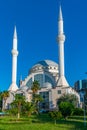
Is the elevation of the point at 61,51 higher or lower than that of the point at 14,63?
higher

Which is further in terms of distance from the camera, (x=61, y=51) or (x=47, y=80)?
(x=47, y=80)

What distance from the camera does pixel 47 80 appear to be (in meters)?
132

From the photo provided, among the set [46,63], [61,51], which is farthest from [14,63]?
[61,51]

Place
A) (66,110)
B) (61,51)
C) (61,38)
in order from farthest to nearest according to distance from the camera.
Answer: (61,38), (61,51), (66,110)

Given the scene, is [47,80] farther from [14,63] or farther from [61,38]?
[61,38]

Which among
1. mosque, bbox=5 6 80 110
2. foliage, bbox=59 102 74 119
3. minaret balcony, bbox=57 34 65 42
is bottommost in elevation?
foliage, bbox=59 102 74 119

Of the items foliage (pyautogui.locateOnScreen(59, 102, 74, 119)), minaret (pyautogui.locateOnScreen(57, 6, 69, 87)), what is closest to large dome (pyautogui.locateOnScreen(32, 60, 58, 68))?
minaret (pyautogui.locateOnScreen(57, 6, 69, 87))

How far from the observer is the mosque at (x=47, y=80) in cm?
10993

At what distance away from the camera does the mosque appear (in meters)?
110

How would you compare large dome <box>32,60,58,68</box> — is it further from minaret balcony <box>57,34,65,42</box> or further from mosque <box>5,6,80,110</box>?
minaret balcony <box>57,34,65,42</box>

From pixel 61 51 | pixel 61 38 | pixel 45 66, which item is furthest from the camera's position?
pixel 45 66

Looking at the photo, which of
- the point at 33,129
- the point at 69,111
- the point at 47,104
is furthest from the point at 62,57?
the point at 33,129

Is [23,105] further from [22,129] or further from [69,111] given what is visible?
[22,129]

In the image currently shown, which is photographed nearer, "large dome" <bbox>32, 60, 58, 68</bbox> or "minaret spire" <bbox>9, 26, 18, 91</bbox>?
"minaret spire" <bbox>9, 26, 18, 91</bbox>
